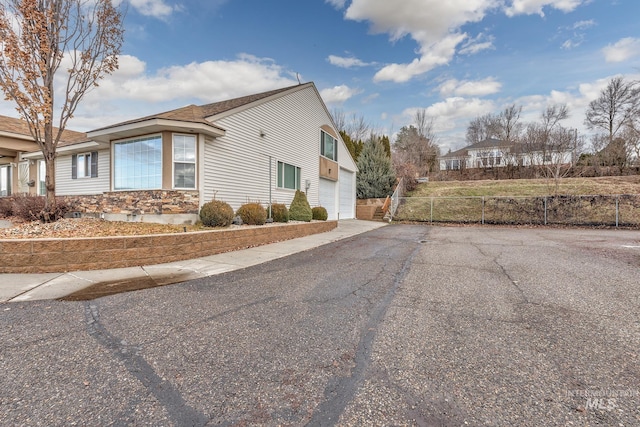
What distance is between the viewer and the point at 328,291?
13.7ft

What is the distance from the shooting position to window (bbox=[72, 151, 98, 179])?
1222 centimetres

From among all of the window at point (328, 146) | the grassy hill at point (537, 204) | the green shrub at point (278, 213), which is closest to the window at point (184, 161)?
the green shrub at point (278, 213)

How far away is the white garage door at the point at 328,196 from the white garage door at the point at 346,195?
3.72 ft

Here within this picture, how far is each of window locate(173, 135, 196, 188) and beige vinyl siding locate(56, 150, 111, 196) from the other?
4.00 meters

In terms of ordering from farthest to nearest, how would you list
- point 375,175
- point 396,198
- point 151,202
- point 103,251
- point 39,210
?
1. point 375,175
2. point 396,198
3. point 151,202
4. point 39,210
5. point 103,251

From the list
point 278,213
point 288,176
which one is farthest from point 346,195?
point 278,213

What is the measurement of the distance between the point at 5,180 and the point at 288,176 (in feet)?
58.2

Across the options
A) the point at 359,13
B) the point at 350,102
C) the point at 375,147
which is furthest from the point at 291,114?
the point at 350,102

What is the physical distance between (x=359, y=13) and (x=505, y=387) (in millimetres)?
15983

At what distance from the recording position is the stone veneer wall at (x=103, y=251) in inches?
199

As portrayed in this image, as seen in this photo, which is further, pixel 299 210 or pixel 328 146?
pixel 328 146

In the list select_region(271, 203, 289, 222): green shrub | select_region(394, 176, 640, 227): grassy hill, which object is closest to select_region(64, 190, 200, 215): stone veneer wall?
select_region(271, 203, 289, 222): green shrub

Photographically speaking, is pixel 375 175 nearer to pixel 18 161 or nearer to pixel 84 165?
pixel 84 165

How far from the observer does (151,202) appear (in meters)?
9.22
